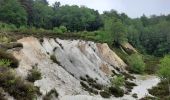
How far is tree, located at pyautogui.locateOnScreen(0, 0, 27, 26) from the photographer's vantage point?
138500 millimetres

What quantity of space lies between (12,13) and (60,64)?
3225 inches

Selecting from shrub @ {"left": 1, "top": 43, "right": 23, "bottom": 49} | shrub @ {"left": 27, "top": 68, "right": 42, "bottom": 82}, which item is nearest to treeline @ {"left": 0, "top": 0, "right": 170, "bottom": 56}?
shrub @ {"left": 1, "top": 43, "right": 23, "bottom": 49}

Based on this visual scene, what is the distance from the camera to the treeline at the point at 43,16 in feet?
460

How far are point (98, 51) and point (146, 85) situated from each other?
→ 63.9 ft

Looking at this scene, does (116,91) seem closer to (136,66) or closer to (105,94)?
(105,94)

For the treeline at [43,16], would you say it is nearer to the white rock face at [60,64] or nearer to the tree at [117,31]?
the tree at [117,31]

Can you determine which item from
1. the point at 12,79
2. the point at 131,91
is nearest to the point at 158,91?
the point at 131,91

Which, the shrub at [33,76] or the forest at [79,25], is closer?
the shrub at [33,76]

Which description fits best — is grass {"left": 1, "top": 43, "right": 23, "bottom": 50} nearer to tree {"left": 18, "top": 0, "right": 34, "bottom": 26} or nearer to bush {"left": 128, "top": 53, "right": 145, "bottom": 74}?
bush {"left": 128, "top": 53, "right": 145, "bottom": 74}

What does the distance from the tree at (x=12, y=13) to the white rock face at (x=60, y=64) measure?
59.9m

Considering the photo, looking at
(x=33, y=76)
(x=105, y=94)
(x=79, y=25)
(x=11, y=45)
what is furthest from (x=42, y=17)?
(x=33, y=76)

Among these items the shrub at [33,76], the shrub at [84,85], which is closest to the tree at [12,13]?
the shrub at [84,85]

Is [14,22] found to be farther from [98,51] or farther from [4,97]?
[4,97]

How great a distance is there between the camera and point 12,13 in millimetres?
138750
